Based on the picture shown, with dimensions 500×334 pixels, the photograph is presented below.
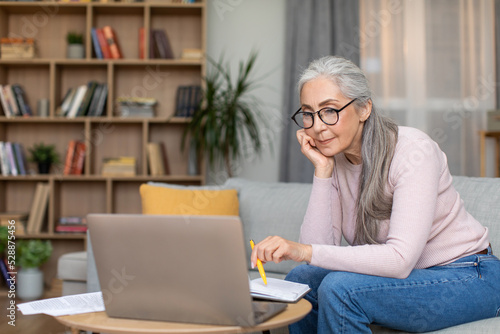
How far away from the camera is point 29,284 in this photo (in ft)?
11.1

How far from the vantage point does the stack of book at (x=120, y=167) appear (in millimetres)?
3764

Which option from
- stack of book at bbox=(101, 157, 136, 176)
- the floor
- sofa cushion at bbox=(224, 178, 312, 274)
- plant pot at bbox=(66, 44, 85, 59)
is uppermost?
plant pot at bbox=(66, 44, 85, 59)

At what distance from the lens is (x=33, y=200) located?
3881 mm

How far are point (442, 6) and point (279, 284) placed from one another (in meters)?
3.38

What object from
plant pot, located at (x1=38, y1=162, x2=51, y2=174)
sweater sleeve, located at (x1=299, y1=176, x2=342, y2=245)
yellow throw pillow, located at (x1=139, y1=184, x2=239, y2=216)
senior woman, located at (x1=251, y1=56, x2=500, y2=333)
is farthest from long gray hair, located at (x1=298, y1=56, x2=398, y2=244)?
plant pot, located at (x1=38, y1=162, x2=51, y2=174)

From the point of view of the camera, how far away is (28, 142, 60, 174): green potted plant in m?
3.75

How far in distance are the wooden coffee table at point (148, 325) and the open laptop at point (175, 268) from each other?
1cm

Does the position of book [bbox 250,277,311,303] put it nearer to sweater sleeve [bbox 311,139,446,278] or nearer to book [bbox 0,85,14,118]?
sweater sleeve [bbox 311,139,446,278]

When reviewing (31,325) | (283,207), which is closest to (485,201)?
(283,207)

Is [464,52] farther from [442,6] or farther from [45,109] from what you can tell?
[45,109]

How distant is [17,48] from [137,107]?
0.92 metres

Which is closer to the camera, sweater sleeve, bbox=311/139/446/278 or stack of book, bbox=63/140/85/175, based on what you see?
sweater sleeve, bbox=311/139/446/278

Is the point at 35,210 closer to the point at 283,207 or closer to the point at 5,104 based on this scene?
the point at 5,104

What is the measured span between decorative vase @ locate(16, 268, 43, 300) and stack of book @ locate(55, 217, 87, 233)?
38 cm
